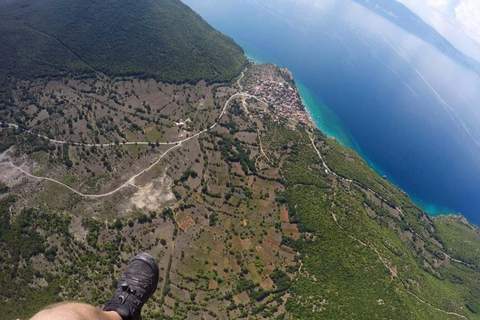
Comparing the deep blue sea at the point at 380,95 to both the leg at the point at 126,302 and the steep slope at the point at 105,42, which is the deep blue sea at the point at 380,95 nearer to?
the steep slope at the point at 105,42

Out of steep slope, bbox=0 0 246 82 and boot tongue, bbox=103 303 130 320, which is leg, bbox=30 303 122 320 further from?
steep slope, bbox=0 0 246 82

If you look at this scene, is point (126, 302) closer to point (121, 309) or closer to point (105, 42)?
point (121, 309)

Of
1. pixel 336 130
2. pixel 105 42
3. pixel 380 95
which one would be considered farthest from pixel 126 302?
pixel 380 95

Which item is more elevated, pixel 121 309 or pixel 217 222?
pixel 121 309

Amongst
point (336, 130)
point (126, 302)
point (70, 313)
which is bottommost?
point (336, 130)

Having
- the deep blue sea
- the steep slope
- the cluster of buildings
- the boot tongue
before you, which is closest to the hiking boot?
the boot tongue

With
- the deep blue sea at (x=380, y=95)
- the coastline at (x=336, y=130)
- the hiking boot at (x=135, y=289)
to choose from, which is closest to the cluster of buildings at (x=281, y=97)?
the coastline at (x=336, y=130)

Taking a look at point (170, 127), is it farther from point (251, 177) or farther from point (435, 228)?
point (435, 228)
